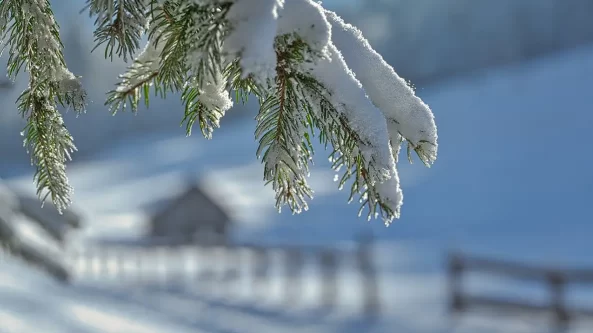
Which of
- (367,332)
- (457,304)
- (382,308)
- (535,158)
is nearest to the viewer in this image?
(367,332)

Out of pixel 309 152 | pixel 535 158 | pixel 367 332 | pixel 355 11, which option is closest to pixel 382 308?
pixel 367 332

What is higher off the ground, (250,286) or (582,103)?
(582,103)

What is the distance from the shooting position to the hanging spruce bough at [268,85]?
1066mm

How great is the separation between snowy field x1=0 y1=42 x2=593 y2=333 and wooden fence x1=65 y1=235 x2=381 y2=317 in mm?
907

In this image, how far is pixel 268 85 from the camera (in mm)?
1056

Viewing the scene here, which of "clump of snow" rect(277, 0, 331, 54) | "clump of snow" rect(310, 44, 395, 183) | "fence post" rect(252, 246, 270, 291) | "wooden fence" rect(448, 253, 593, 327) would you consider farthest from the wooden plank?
"clump of snow" rect(277, 0, 331, 54)

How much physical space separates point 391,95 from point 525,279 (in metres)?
11.8

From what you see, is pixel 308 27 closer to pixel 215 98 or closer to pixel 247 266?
pixel 215 98

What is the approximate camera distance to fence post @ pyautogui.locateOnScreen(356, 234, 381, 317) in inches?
552

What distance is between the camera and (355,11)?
92.2 meters

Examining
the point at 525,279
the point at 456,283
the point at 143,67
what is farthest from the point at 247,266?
the point at 143,67

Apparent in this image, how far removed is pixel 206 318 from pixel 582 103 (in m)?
53.7

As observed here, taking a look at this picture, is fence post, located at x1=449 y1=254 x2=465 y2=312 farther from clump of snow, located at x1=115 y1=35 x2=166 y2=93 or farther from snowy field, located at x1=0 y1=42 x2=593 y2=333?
clump of snow, located at x1=115 y1=35 x2=166 y2=93

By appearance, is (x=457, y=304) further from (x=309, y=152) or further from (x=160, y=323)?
(x=309, y=152)
